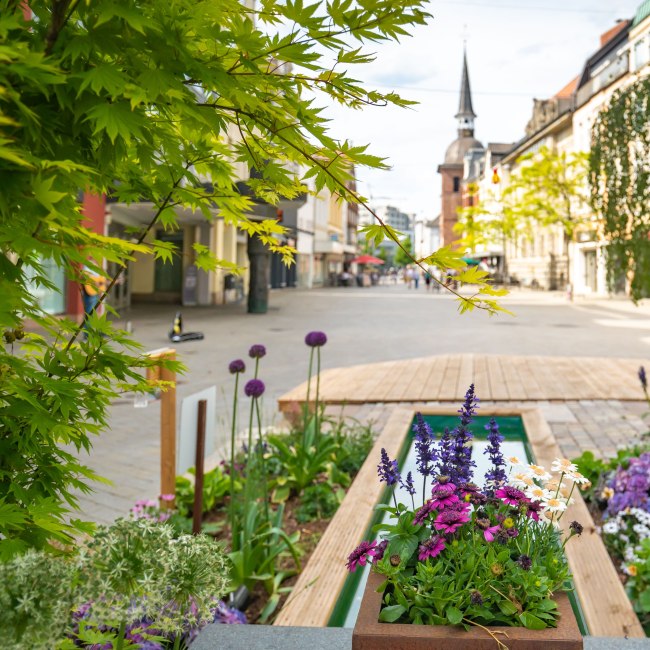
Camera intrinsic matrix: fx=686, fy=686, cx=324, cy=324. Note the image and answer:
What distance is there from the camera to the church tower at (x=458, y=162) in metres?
90.9

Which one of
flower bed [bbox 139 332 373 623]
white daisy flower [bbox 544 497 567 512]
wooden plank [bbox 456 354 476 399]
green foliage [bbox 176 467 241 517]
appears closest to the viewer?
white daisy flower [bbox 544 497 567 512]

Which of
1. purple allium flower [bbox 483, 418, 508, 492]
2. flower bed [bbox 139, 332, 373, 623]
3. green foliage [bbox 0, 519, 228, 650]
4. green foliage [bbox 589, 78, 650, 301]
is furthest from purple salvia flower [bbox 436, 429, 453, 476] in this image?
green foliage [bbox 589, 78, 650, 301]

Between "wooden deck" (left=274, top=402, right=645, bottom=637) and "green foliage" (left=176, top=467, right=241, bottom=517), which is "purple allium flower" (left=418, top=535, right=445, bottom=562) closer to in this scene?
"wooden deck" (left=274, top=402, right=645, bottom=637)

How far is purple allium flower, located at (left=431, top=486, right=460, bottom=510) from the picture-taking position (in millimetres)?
1785

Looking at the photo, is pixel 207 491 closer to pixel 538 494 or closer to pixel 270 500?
pixel 270 500

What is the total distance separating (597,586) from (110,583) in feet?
6.07

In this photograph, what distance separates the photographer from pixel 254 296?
76.2 feet

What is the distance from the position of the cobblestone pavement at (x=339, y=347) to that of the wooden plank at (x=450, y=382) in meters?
0.69

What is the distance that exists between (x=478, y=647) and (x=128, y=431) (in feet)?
19.4

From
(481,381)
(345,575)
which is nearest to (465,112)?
(481,381)

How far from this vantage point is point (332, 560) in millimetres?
2844

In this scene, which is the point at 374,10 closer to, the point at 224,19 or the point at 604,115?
the point at 224,19

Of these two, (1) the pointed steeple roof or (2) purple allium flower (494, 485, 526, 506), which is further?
(1) the pointed steeple roof

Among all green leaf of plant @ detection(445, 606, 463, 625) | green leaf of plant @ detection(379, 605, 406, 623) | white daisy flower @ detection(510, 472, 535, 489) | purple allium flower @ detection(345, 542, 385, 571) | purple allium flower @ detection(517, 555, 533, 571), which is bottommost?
green leaf of plant @ detection(379, 605, 406, 623)
